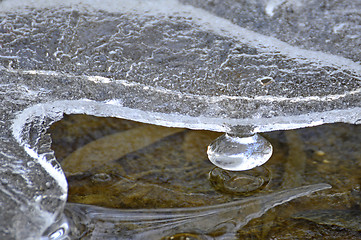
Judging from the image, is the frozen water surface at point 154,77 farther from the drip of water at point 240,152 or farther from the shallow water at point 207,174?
the shallow water at point 207,174

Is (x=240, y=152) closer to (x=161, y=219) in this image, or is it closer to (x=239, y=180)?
(x=239, y=180)

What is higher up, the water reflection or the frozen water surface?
the frozen water surface

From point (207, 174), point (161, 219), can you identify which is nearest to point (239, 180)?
point (207, 174)

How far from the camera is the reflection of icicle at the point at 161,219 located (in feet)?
2.89

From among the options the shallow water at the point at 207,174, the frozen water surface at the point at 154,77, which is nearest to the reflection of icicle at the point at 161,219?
the shallow water at the point at 207,174

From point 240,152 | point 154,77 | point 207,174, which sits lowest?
point 207,174

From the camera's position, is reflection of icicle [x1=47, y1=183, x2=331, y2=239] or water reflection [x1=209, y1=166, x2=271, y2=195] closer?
reflection of icicle [x1=47, y1=183, x2=331, y2=239]

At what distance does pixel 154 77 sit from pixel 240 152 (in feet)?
0.81

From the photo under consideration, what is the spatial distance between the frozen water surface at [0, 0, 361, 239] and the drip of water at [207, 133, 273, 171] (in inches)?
3.2

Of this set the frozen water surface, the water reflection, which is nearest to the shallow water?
the water reflection

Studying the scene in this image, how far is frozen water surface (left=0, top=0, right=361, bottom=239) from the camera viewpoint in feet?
2.83

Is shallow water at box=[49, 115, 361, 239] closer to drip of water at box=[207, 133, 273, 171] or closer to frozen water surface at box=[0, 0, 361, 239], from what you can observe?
drip of water at box=[207, 133, 273, 171]

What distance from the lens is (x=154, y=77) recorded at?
37.5 inches

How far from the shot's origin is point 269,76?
0.94 metres
